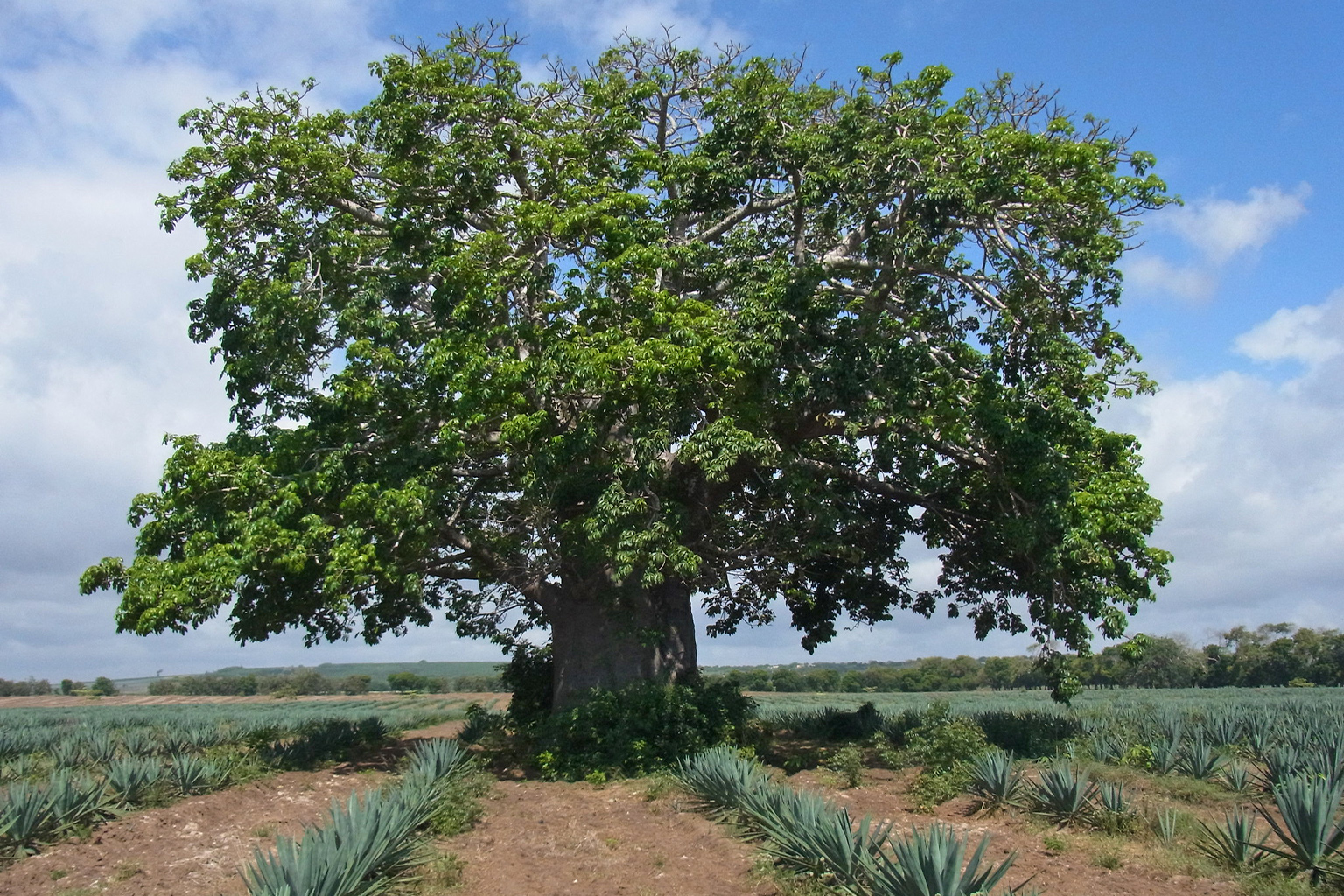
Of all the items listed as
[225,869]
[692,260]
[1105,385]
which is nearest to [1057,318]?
[1105,385]

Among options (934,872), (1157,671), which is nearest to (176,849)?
(934,872)

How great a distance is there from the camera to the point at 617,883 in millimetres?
8195

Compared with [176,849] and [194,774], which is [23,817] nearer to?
[176,849]

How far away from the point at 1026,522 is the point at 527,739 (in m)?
9.05

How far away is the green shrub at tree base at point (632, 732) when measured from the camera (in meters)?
13.7

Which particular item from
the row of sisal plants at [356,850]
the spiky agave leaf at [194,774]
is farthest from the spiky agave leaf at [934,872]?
the spiky agave leaf at [194,774]

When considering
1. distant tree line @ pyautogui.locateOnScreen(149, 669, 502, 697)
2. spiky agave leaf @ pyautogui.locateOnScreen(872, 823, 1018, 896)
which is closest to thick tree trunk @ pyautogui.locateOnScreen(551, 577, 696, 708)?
spiky agave leaf @ pyautogui.locateOnScreen(872, 823, 1018, 896)

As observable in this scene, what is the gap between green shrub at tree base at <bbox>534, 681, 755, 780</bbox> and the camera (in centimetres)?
1366

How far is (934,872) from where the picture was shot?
602 cm

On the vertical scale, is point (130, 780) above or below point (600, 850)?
above

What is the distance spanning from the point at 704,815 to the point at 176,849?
5.39m

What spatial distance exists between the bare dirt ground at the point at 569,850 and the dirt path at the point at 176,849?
0.06 ft

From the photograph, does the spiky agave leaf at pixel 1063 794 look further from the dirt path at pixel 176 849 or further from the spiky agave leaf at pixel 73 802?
the spiky agave leaf at pixel 73 802

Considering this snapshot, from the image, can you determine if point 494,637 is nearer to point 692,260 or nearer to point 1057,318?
point 692,260
